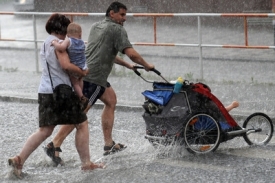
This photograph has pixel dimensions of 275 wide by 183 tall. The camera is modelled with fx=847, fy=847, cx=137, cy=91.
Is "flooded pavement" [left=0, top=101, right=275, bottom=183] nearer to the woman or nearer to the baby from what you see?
the woman

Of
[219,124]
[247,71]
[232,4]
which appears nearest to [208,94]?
[219,124]

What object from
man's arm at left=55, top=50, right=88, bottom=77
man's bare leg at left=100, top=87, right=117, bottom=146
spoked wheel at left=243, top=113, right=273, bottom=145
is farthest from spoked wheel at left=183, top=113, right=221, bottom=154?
man's arm at left=55, top=50, right=88, bottom=77

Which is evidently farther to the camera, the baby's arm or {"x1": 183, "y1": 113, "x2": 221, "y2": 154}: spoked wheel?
{"x1": 183, "y1": 113, "x2": 221, "y2": 154}: spoked wheel

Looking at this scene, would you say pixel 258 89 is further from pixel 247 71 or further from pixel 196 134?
pixel 196 134

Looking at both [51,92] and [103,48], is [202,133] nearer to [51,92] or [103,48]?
[103,48]

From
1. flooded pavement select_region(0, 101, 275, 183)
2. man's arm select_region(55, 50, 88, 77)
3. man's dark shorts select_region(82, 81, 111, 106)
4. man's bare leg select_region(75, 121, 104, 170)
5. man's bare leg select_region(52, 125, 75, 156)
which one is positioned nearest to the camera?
flooded pavement select_region(0, 101, 275, 183)

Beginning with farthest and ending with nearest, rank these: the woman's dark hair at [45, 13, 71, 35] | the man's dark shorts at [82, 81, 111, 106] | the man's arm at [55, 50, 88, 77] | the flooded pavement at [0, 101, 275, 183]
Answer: the man's dark shorts at [82, 81, 111, 106] → the woman's dark hair at [45, 13, 71, 35] → the man's arm at [55, 50, 88, 77] → the flooded pavement at [0, 101, 275, 183]

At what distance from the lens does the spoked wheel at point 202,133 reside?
29.1 ft

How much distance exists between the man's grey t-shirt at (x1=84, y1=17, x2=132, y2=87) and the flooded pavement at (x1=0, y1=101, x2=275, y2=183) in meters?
0.88

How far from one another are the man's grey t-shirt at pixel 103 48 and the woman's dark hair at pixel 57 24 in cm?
81

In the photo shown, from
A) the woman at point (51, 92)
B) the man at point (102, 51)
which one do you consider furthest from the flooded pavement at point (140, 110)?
the man at point (102, 51)

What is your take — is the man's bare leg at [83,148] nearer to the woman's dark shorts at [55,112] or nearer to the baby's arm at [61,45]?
the woman's dark shorts at [55,112]

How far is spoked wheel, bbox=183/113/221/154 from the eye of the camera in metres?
8.88

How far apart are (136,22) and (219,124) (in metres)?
11.3
